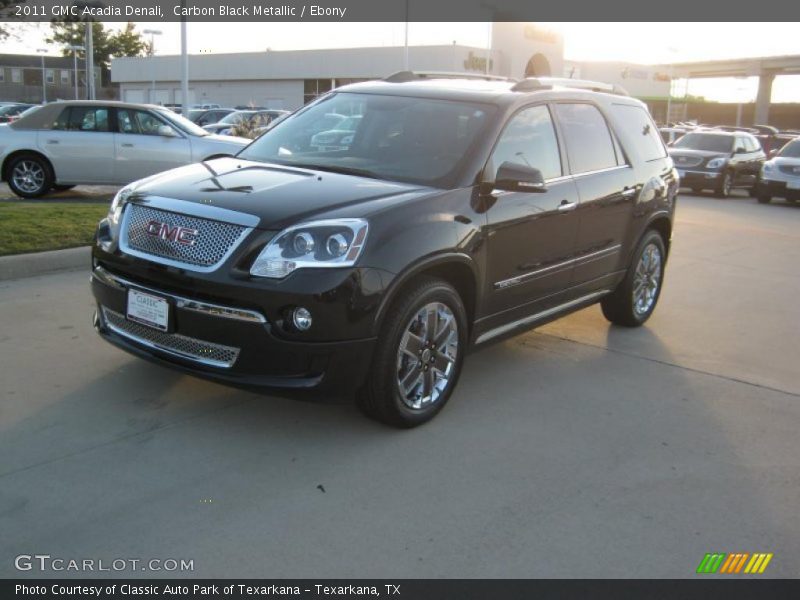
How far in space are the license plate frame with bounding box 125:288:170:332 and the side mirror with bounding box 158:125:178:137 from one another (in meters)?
9.16

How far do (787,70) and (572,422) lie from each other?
6441cm

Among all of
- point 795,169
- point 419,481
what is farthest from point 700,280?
point 795,169

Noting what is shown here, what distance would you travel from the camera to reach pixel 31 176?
12.4m

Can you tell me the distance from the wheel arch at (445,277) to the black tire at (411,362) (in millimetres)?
65

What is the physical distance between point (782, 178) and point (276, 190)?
17.5 metres

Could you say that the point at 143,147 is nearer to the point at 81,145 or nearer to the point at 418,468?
the point at 81,145

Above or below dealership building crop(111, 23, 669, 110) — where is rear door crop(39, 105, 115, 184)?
below

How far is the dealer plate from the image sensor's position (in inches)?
160

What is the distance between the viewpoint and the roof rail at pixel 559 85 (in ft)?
17.8

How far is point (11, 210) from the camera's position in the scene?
30.3 ft

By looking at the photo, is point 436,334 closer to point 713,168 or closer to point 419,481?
point 419,481

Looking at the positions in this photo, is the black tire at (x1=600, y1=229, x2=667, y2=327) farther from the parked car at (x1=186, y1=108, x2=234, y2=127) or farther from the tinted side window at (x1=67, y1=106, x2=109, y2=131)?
the parked car at (x1=186, y1=108, x2=234, y2=127)

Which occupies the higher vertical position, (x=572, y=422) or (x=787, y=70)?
(x=787, y=70)

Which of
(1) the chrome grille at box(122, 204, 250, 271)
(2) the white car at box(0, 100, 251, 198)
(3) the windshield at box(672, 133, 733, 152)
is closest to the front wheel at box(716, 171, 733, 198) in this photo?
(3) the windshield at box(672, 133, 733, 152)
